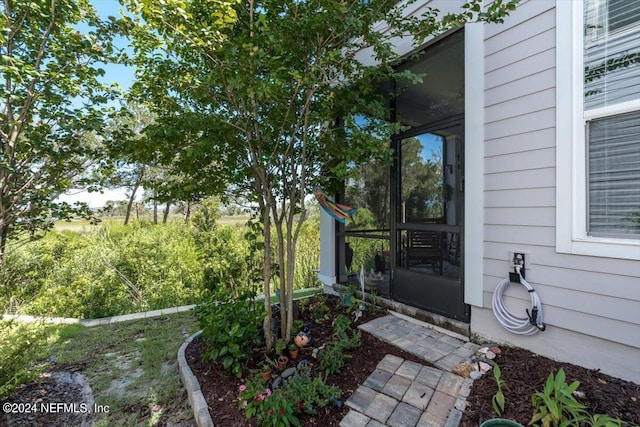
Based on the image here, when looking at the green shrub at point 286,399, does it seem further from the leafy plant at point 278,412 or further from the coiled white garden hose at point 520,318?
the coiled white garden hose at point 520,318

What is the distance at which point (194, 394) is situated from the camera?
7.22ft

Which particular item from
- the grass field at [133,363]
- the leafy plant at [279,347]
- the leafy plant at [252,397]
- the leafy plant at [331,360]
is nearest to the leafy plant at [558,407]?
the leafy plant at [331,360]

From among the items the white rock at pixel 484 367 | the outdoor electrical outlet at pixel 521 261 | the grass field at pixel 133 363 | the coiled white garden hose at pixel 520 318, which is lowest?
the grass field at pixel 133 363

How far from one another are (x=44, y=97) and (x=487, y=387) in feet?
14.0

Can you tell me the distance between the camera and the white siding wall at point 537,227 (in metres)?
2.02

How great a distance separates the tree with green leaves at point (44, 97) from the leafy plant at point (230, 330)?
2002 millimetres

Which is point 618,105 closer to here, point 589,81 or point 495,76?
point 589,81

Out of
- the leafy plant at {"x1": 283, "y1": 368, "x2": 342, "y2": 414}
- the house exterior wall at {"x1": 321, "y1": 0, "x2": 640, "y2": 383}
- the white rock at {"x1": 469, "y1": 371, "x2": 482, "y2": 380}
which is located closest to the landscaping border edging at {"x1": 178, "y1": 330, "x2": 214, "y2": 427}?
the leafy plant at {"x1": 283, "y1": 368, "x2": 342, "y2": 414}

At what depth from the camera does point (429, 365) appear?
2424mm

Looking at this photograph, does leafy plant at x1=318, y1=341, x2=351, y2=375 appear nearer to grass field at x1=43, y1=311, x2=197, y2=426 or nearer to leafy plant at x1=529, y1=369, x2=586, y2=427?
grass field at x1=43, y1=311, x2=197, y2=426

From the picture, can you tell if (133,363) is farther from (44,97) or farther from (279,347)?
(44,97)

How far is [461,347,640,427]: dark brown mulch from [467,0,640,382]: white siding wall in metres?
0.11

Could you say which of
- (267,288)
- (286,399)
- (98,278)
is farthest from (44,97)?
(98,278)

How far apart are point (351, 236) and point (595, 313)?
9.03 ft
